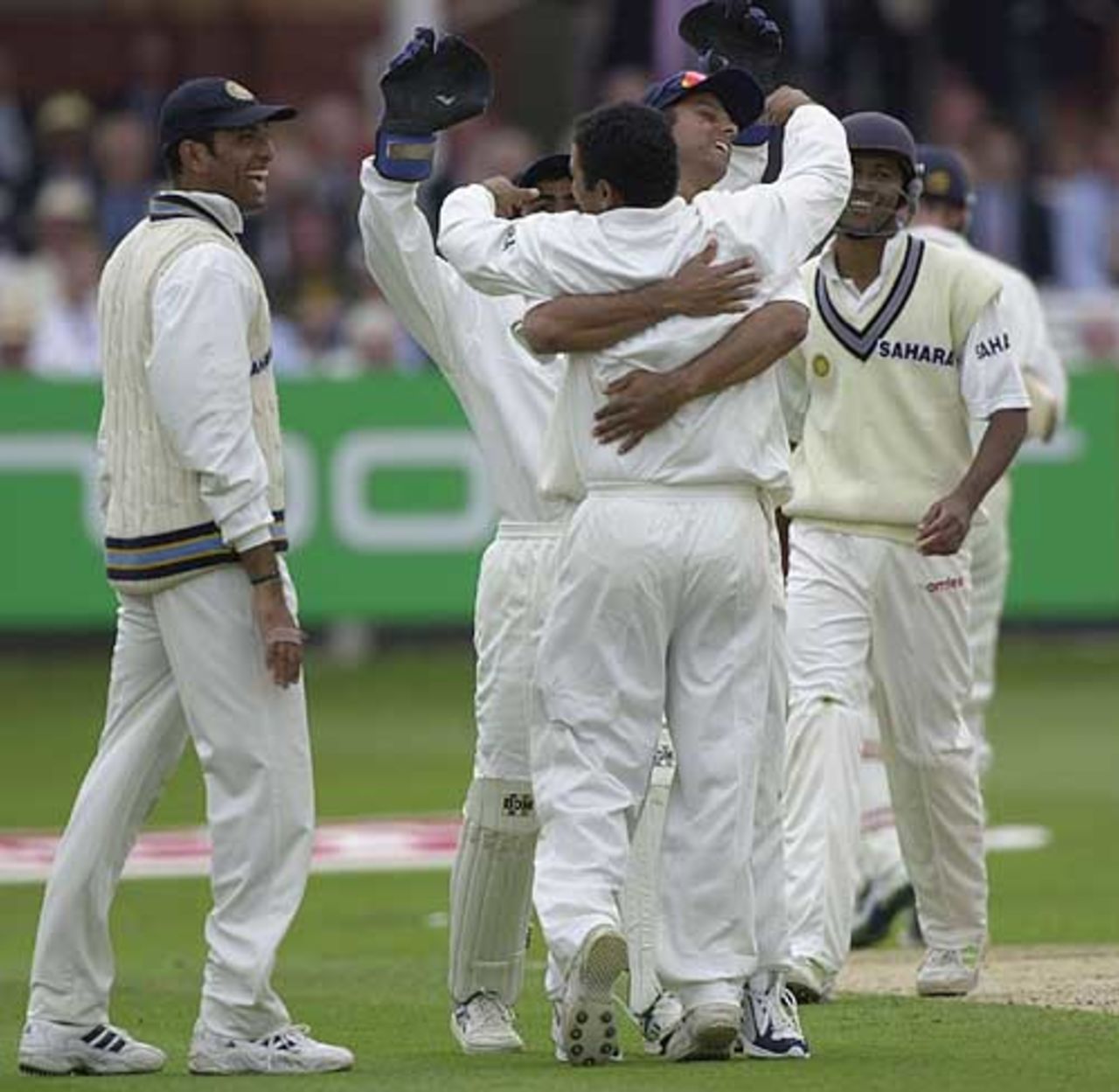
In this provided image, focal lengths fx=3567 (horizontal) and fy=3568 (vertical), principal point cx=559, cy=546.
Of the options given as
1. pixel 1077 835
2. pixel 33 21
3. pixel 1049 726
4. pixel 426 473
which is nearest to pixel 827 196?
pixel 1077 835

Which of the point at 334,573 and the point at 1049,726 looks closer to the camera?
the point at 1049,726

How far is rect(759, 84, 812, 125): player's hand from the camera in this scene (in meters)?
8.98

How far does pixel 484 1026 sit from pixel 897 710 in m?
1.90

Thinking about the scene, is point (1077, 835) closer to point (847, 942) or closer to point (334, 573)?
point (847, 942)

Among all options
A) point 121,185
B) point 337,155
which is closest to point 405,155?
point 121,185

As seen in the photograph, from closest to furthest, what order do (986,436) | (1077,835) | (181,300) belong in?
(181,300) → (986,436) → (1077,835)

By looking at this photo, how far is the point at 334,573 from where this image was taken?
21.5m

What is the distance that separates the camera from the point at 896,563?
10180 millimetres

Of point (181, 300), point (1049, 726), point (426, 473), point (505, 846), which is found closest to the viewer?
point (181, 300)

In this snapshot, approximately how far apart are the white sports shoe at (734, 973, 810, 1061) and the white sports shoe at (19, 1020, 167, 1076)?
4.58ft

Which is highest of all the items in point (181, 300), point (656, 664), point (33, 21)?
point (33, 21)

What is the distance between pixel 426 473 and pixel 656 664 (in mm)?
13176

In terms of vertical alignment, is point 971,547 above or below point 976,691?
above

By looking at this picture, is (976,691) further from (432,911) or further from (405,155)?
(405,155)
